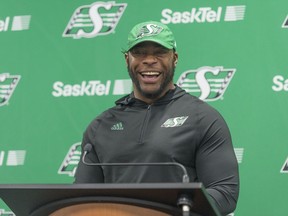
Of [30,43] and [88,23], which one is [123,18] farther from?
[30,43]

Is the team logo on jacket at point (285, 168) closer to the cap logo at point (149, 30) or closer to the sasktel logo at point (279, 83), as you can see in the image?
the sasktel logo at point (279, 83)

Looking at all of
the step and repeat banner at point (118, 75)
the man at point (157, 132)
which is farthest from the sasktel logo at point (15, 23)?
the man at point (157, 132)

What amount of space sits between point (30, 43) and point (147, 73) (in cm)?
125

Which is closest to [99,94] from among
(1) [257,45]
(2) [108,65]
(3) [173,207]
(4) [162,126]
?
(2) [108,65]

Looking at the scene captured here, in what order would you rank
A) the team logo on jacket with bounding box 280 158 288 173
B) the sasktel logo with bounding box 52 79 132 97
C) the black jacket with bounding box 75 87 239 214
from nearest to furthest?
the black jacket with bounding box 75 87 239 214, the team logo on jacket with bounding box 280 158 288 173, the sasktel logo with bounding box 52 79 132 97

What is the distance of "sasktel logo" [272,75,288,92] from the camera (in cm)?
341

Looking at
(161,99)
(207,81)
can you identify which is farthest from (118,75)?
(161,99)

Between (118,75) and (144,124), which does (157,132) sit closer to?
(144,124)

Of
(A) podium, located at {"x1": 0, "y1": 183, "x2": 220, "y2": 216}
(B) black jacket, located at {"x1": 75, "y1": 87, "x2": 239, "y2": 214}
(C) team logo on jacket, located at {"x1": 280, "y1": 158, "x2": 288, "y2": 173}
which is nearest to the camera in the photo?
(A) podium, located at {"x1": 0, "y1": 183, "x2": 220, "y2": 216}

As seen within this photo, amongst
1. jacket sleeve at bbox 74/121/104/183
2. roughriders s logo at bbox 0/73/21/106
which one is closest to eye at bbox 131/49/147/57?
jacket sleeve at bbox 74/121/104/183

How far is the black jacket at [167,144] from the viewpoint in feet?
8.34

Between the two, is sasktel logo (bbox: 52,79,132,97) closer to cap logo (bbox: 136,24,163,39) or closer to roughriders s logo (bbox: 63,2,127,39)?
roughriders s logo (bbox: 63,2,127,39)

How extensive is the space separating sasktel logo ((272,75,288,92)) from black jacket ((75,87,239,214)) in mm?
769

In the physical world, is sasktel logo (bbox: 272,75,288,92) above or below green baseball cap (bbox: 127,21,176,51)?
above
